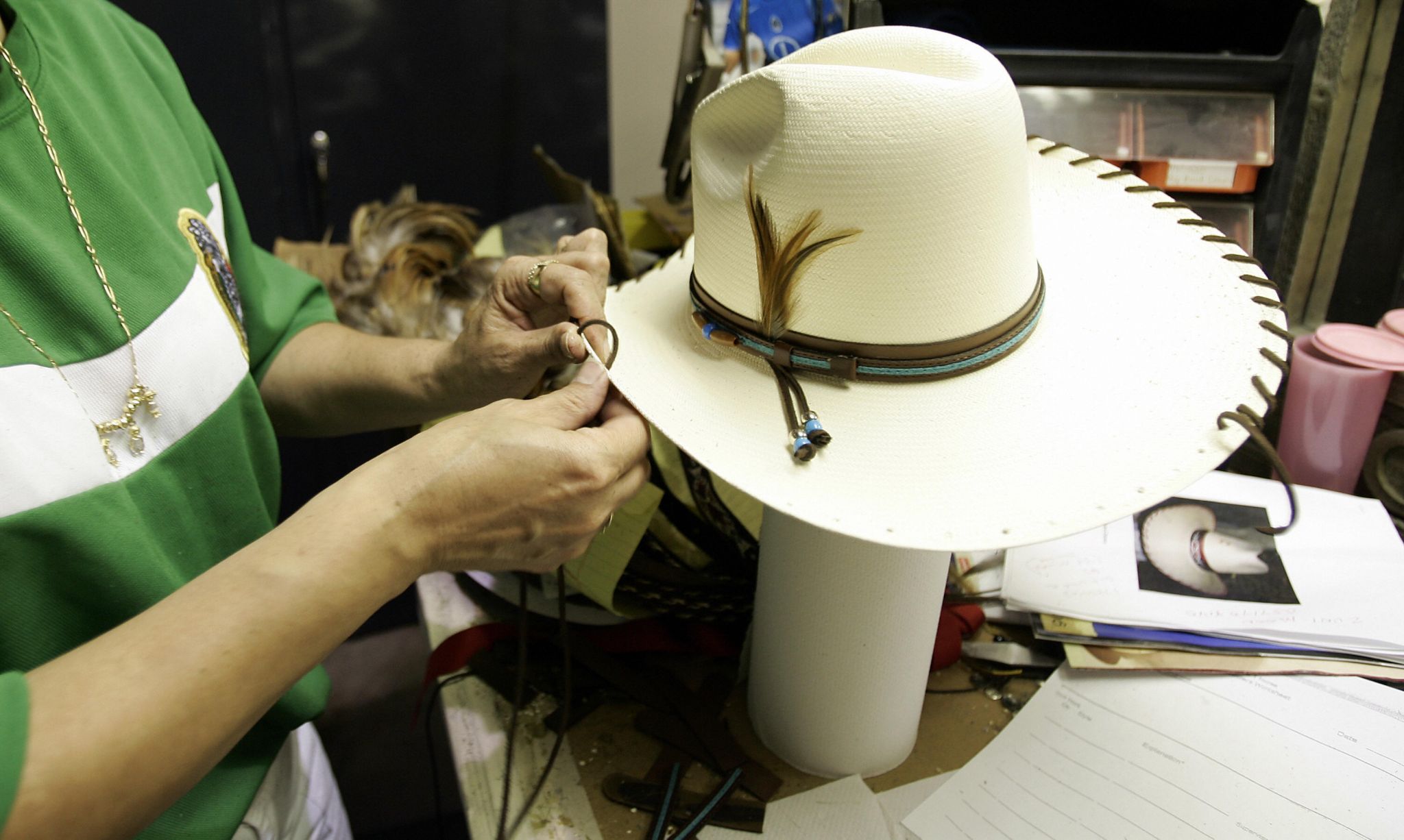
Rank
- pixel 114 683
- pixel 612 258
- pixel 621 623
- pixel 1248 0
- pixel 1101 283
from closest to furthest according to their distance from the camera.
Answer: pixel 114 683 → pixel 1101 283 → pixel 621 623 → pixel 1248 0 → pixel 612 258

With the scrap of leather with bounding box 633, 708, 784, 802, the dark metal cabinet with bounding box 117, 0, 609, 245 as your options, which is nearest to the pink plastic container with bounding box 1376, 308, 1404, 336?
the scrap of leather with bounding box 633, 708, 784, 802

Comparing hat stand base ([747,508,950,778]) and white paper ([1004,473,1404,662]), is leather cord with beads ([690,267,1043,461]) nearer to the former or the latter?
hat stand base ([747,508,950,778])

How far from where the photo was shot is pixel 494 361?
3.05ft

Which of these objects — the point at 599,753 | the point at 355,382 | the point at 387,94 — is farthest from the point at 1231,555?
the point at 387,94

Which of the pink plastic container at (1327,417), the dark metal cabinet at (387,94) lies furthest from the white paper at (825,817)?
the dark metal cabinet at (387,94)

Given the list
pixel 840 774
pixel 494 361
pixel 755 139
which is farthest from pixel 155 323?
pixel 840 774

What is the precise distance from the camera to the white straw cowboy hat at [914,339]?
642 millimetres

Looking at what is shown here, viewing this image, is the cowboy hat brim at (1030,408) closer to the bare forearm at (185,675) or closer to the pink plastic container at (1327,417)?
the bare forearm at (185,675)

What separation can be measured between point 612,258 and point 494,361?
52 centimetres

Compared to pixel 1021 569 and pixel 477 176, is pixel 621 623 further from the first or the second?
pixel 477 176

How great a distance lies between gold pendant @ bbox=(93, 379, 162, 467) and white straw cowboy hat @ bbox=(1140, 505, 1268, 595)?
1.02m

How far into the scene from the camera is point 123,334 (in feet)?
2.43

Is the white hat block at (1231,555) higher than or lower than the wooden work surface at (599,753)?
higher

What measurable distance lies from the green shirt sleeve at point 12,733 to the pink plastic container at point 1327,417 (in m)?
1.32
